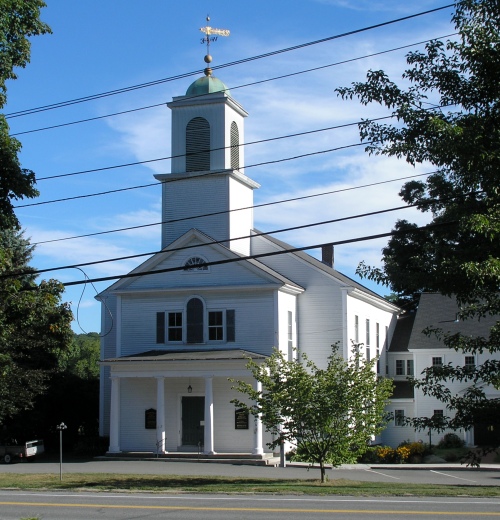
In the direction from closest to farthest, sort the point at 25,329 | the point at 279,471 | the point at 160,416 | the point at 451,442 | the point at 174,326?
the point at 279,471, the point at 25,329, the point at 160,416, the point at 174,326, the point at 451,442

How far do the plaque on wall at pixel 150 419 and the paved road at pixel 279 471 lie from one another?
2586mm

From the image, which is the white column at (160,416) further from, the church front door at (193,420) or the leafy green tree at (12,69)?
the leafy green tree at (12,69)

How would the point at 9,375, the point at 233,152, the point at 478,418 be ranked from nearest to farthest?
1. the point at 478,418
2. the point at 9,375
3. the point at 233,152

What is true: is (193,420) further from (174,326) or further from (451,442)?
(451,442)

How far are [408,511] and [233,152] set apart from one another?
2579 centimetres

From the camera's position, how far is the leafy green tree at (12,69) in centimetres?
1880

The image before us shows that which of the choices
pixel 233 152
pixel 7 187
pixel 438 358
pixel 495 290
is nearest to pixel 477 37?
pixel 495 290

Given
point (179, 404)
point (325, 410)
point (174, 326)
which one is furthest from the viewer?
point (174, 326)

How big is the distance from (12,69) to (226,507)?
35.4ft

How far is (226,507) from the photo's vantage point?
18.7 m

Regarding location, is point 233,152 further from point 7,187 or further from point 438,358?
point 7,187

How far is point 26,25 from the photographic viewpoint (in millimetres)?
19375

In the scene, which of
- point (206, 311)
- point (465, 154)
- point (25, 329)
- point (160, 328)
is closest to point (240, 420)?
point (206, 311)

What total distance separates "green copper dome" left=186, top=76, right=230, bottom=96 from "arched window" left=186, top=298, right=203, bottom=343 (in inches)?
400
